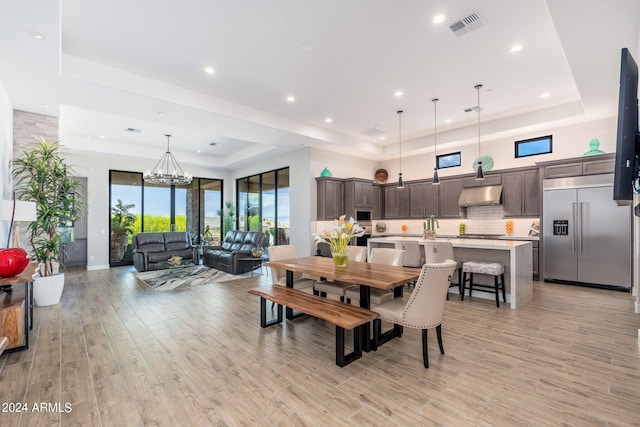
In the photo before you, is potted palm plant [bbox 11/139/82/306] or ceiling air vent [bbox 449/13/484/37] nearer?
ceiling air vent [bbox 449/13/484/37]

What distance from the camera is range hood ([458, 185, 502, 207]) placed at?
6697mm

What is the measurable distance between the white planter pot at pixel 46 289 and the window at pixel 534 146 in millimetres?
9128

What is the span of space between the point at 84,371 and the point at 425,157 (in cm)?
820

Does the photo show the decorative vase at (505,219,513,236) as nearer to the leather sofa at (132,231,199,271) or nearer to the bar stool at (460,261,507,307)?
the bar stool at (460,261,507,307)

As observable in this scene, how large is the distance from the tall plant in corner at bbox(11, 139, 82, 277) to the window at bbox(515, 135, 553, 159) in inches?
345

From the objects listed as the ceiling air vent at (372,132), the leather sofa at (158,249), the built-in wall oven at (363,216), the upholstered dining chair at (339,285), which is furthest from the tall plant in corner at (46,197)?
Result: the built-in wall oven at (363,216)

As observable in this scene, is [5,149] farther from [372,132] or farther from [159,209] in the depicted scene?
[372,132]

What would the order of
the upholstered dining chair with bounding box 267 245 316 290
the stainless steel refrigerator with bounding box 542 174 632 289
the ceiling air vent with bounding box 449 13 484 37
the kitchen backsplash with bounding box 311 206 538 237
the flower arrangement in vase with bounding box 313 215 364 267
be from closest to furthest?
the ceiling air vent with bounding box 449 13 484 37 → the flower arrangement in vase with bounding box 313 215 364 267 → the upholstered dining chair with bounding box 267 245 316 290 → the stainless steel refrigerator with bounding box 542 174 632 289 → the kitchen backsplash with bounding box 311 206 538 237

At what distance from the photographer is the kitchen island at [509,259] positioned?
424 centimetres

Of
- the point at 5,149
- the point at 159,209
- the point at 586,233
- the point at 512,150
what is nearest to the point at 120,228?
the point at 159,209

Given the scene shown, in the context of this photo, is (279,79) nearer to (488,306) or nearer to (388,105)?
(388,105)

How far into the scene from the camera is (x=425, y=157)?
8.41 m

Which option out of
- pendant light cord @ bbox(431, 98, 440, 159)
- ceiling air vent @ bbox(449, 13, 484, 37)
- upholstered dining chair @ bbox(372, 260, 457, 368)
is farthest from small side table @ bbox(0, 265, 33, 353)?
pendant light cord @ bbox(431, 98, 440, 159)

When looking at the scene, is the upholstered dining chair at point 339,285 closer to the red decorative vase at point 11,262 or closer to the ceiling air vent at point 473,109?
the red decorative vase at point 11,262
